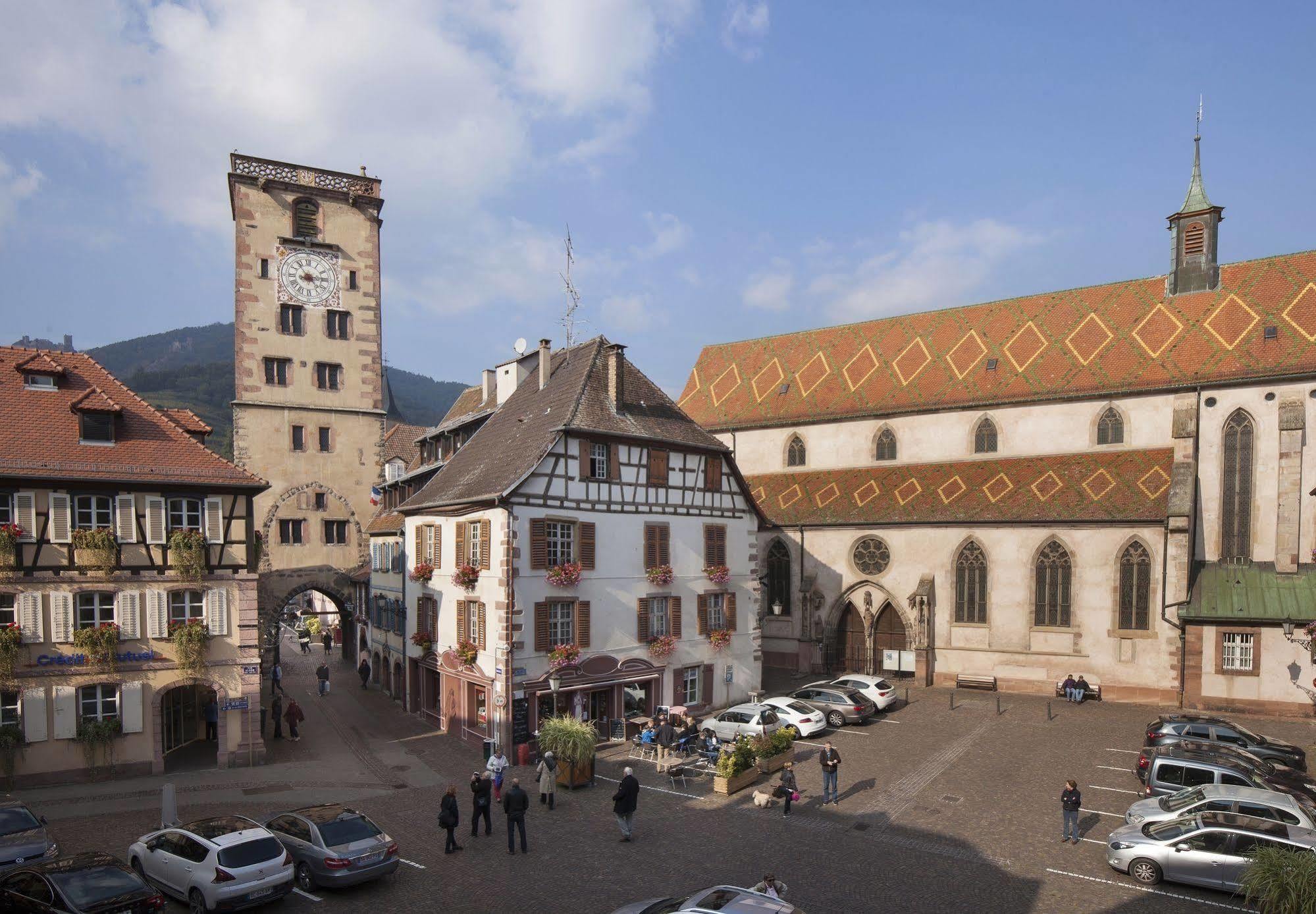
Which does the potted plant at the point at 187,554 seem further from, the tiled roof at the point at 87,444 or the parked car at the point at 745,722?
the parked car at the point at 745,722

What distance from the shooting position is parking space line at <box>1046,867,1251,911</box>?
46.2ft

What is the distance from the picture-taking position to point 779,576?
3975 centimetres

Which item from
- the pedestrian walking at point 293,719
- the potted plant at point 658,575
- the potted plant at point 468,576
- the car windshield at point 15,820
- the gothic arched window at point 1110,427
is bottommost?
the pedestrian walking at point 293,719

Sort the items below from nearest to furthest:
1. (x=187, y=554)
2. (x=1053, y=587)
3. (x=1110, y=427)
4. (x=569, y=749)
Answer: (x=569, y=749), (x=187, y=554), (x=1053, y=587), (x=1110, y=427)

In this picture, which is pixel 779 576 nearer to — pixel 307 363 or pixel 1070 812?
pixel 1070 812

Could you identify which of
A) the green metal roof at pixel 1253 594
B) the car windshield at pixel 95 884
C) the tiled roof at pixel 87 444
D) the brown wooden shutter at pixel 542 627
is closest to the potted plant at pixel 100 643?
the tiled roof at pixel 87 444

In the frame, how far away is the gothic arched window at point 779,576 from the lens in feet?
129

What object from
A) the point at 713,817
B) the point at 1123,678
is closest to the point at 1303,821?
the point at 713,817

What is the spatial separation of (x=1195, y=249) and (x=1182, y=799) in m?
27.2

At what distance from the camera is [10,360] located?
2327 cm

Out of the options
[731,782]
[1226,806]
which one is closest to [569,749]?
[731,782]

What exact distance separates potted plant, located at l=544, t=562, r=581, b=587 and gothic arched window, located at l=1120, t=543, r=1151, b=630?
2061cm

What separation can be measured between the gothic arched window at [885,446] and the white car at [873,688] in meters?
12.4

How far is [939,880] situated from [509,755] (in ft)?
41.4
